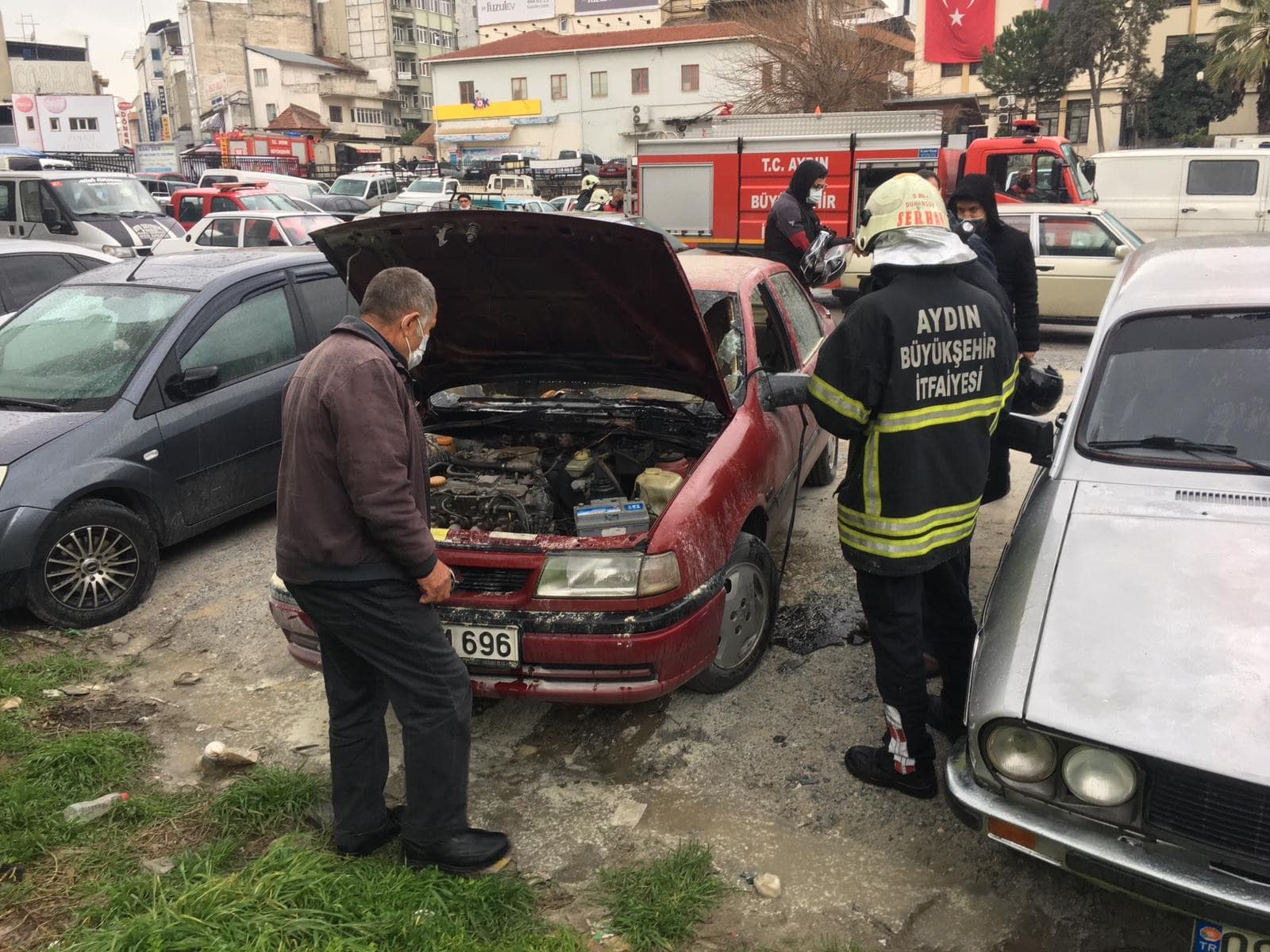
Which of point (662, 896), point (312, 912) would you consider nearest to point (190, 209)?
point (312, 912)

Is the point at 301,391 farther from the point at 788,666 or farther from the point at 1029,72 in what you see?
the point at 1029,72

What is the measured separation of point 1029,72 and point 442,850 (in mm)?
37840

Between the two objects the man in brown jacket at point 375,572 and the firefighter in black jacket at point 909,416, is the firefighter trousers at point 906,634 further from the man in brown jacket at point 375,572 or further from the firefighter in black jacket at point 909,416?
the man in brown jacket at point 375,572

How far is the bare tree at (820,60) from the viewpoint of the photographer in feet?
93.8

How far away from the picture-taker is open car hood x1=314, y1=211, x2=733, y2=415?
3646 millimetres

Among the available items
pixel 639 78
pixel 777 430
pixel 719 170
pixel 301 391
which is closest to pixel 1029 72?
pixel 639 78

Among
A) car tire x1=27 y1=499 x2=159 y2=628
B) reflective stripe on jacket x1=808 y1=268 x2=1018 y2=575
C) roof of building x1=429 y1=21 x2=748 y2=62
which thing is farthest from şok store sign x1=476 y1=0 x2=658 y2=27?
reflective stripe on jacket x1=808 y1=268 x2=1018 y2=575

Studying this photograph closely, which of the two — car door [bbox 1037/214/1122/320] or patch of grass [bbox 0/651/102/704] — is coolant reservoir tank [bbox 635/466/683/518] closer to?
patch of grass [bbox 0/651/102/704]

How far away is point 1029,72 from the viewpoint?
34.0 m

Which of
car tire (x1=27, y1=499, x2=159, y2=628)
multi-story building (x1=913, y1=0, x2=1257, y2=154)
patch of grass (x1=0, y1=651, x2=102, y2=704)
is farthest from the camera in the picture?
multi-story building (x1=913, y1=0, x2=1257, y2=154)

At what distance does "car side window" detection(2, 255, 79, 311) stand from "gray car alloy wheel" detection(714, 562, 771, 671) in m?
6.27

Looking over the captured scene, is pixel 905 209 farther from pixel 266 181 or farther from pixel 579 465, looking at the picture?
pixel 266 181

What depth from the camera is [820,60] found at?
2870cm

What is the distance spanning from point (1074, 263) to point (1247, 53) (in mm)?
25124
